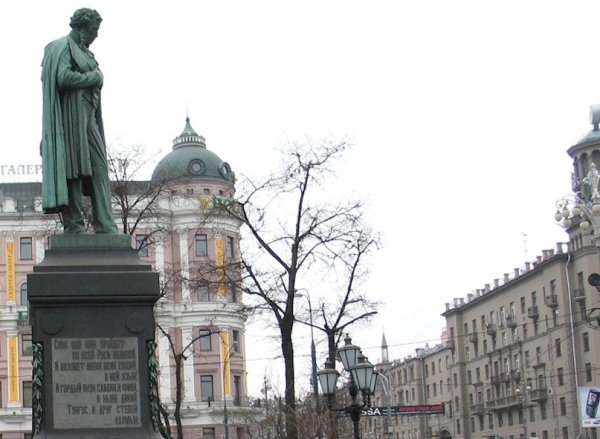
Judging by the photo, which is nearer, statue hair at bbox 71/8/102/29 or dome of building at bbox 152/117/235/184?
statue hair at bbox 71/8/102/29

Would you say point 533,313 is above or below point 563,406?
above

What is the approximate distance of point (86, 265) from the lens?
13.5 m

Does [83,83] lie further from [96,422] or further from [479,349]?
[479,349]

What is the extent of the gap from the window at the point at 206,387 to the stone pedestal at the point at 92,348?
63372 millimetres

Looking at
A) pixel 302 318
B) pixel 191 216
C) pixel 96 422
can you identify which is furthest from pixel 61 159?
pixel 191 216

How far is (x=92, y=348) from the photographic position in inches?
523

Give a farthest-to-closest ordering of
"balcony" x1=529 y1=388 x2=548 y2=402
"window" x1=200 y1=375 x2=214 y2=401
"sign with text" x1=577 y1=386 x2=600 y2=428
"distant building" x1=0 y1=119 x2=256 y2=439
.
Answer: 1. "balcony" x1=529 y1=388 x2=548 y2=402
2. "window" x1=200 y1=375 x2=214 y2=401
3. "distant building" x1=0 y1=119 x2=256 y2=439
4. "sign with text" x1=577 y1=386 x2=600 y2=428

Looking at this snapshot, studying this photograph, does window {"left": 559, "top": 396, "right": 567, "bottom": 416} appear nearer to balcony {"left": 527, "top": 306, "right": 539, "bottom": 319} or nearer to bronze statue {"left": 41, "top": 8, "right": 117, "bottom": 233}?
balcony {"left": 527, "top": 306, "right": 539, "bottom": 319}

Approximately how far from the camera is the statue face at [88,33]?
14.4m

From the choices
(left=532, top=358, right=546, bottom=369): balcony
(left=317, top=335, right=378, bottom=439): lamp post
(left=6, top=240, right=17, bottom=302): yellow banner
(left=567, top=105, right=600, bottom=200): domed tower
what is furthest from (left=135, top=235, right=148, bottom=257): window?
(left=532, top=358, right=546, bottom=369): balcony

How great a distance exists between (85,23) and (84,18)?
0.19 feet

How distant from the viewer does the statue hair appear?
1436cm

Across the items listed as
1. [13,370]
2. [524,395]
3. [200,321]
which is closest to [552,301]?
[524,395]

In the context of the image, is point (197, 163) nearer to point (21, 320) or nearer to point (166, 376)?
point (166, 376)
